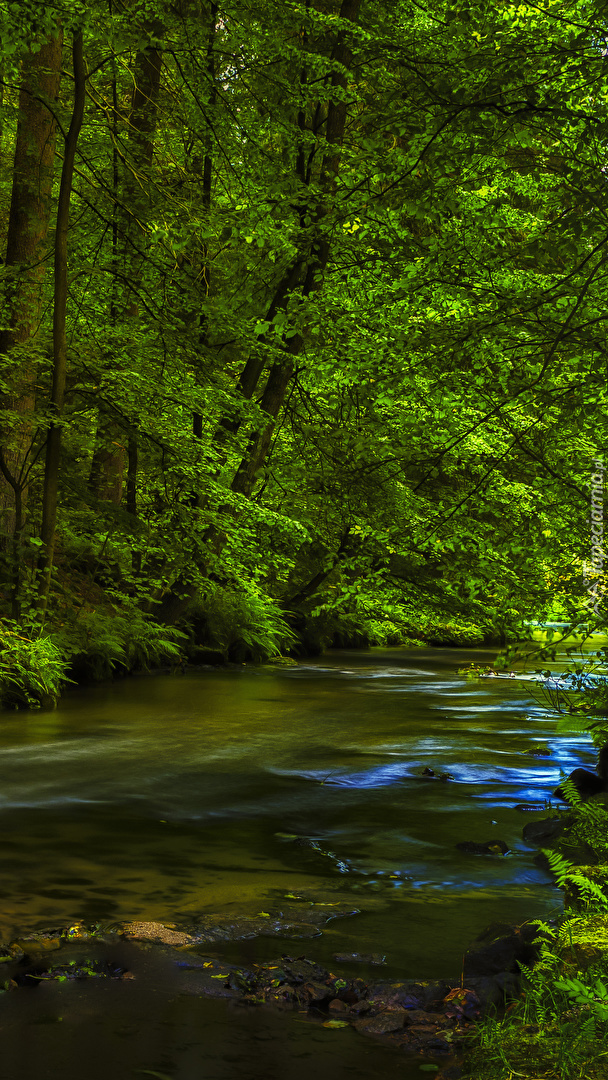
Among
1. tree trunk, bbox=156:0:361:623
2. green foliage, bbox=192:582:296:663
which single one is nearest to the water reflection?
tree trunk, bbox=156:0:361:623

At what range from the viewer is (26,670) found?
11969mm

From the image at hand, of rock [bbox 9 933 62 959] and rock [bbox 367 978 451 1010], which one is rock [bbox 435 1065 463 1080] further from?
rock [bbox 9 933 62 959]

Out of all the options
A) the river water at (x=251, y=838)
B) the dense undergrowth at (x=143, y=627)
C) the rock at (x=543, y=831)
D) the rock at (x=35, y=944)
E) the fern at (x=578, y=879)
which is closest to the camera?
the fern at (x=578, y=879)

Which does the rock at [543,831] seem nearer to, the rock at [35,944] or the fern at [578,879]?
the fern at [578,879]

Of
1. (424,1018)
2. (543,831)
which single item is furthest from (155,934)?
(543,831)

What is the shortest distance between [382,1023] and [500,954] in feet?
2.17

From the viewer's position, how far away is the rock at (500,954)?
4.25 m

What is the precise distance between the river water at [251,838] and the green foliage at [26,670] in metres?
0.43

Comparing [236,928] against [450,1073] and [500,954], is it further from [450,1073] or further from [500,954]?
[450,1073]

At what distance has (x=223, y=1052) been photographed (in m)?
3.72

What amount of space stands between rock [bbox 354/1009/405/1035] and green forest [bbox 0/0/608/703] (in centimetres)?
253

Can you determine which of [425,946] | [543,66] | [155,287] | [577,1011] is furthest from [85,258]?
[577,1011]

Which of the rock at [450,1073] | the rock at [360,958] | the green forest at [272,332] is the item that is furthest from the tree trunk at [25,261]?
the rock at [450,1073]

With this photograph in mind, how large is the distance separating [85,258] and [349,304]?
4.34m
